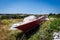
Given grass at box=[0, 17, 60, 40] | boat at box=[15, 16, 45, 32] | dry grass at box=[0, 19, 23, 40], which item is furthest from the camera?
boat at box=[15, 16, 45, 32]

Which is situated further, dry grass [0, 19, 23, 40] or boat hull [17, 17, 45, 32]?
boat hull [17, 17, 45, 32]

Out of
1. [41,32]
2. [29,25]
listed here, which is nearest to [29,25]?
[29,25]

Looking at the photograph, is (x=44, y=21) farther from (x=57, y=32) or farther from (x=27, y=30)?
(x=57, y=32)

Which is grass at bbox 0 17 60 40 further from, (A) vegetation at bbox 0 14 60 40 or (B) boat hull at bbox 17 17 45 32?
(B) boat hull at bbox 17 17 45 32

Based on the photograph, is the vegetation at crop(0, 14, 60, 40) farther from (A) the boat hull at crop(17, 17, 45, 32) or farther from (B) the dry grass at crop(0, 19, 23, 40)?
(A) the boat hull at crop(17, 17, 45, 32)

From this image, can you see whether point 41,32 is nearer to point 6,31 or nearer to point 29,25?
point 29,25

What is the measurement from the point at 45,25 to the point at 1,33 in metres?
2.12

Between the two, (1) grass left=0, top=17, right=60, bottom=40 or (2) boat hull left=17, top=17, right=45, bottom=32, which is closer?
(1) grass left=0, top=17, right=60, bottom=40

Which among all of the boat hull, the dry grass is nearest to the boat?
the boat hull

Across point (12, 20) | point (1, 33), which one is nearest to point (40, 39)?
point (1, 33)

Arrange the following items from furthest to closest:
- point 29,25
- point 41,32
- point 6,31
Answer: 1. point 29,25
2. point 6,31
3. point 41,32

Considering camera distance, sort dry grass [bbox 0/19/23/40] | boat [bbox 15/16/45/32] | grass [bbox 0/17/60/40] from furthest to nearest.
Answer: boat [bbox 15/16/45/32], dry grass [bbox 0/19/23/40], grass [bbox 0/17/60/40]

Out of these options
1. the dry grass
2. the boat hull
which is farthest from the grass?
the boat hull

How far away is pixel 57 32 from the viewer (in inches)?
441
